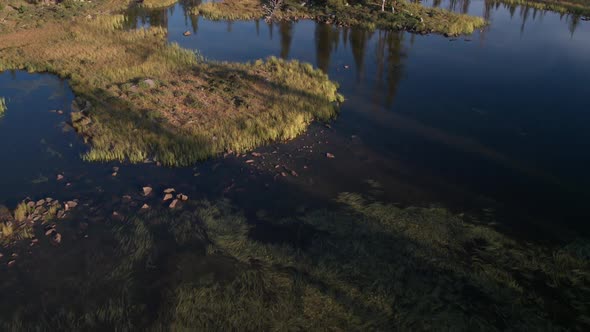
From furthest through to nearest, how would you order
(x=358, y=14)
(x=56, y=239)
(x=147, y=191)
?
Answer: (x=358, y=14)
(x=147, y=191)
(x=56, y=239)

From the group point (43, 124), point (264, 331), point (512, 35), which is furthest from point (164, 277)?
point (512, 35)

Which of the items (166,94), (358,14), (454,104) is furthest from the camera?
(358,14)

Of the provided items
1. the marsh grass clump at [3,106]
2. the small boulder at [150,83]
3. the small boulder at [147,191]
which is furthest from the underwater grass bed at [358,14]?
the small boulder at [147,191]

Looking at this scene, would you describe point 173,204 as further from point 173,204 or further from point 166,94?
point 166,94

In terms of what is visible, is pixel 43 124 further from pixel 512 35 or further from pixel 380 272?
pixel 512 35

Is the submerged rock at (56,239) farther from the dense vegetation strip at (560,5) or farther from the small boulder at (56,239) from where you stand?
the dense vegetation strip at (560,5)

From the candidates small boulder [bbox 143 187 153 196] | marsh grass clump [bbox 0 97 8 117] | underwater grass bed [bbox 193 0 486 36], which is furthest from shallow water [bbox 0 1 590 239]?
underwater grass bed [bbox 193 0 486 36]

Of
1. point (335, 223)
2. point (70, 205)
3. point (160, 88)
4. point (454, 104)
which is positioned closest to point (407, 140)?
point (454, 104)

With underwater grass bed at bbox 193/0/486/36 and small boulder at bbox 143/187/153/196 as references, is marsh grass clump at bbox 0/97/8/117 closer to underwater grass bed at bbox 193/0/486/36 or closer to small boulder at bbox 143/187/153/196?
small boulder at bbox 143/187/153/196
